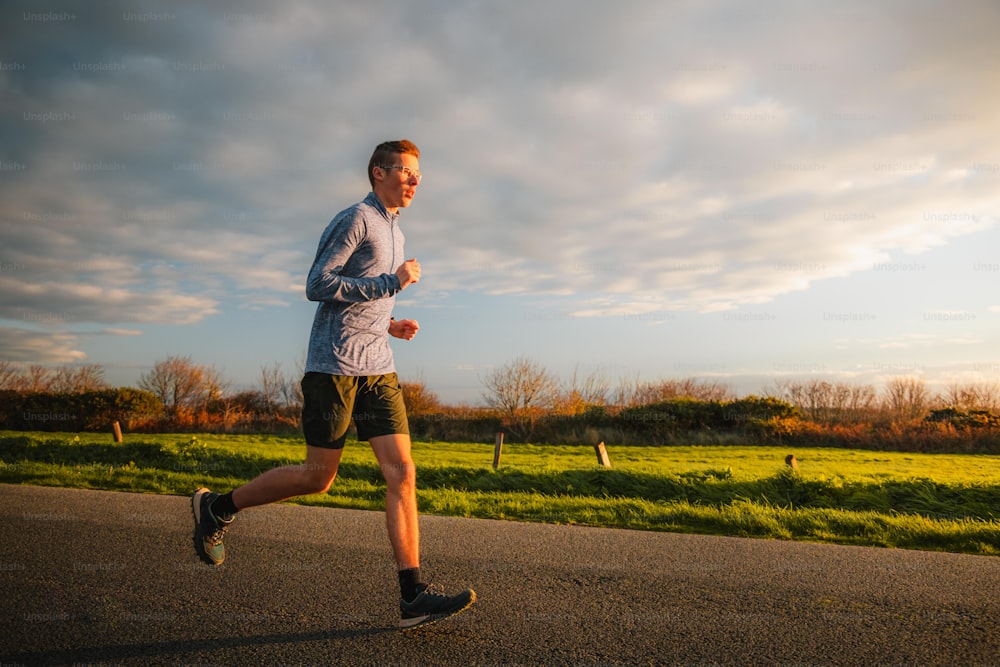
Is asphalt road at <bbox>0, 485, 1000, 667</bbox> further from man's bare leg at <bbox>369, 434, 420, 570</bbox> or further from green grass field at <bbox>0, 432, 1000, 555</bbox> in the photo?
green grass field at <bbox>0, 432, 1000, 555</bbox>

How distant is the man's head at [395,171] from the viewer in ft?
12.6

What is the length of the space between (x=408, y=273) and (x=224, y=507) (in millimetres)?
1790

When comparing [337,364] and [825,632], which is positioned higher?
[337,364]

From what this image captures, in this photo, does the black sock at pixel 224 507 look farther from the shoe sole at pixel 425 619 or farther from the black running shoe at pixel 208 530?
the shoe sole at pixel 425 619

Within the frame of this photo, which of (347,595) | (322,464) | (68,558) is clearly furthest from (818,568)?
(68,558)

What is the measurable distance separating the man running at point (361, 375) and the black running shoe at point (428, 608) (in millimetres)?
12

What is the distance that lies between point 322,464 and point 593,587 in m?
1.91

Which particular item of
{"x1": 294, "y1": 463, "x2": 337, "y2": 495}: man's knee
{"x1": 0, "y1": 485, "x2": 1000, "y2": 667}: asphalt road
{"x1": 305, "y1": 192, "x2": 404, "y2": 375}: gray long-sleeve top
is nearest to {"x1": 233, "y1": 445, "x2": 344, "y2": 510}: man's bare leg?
{"x1": 294, "y1": 463, "x2": 337, "y2": 495}: man's knee

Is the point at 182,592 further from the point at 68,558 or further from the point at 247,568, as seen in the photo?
the point at 68,558

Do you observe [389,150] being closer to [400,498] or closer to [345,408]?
[345,408]

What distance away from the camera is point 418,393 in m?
33.6

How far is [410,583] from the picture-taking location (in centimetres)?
335

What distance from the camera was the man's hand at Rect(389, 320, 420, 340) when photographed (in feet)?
13.1

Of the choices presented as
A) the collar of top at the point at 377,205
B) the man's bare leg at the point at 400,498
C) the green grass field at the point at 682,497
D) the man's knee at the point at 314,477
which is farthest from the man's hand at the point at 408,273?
the green grass field at the point at 682,497
